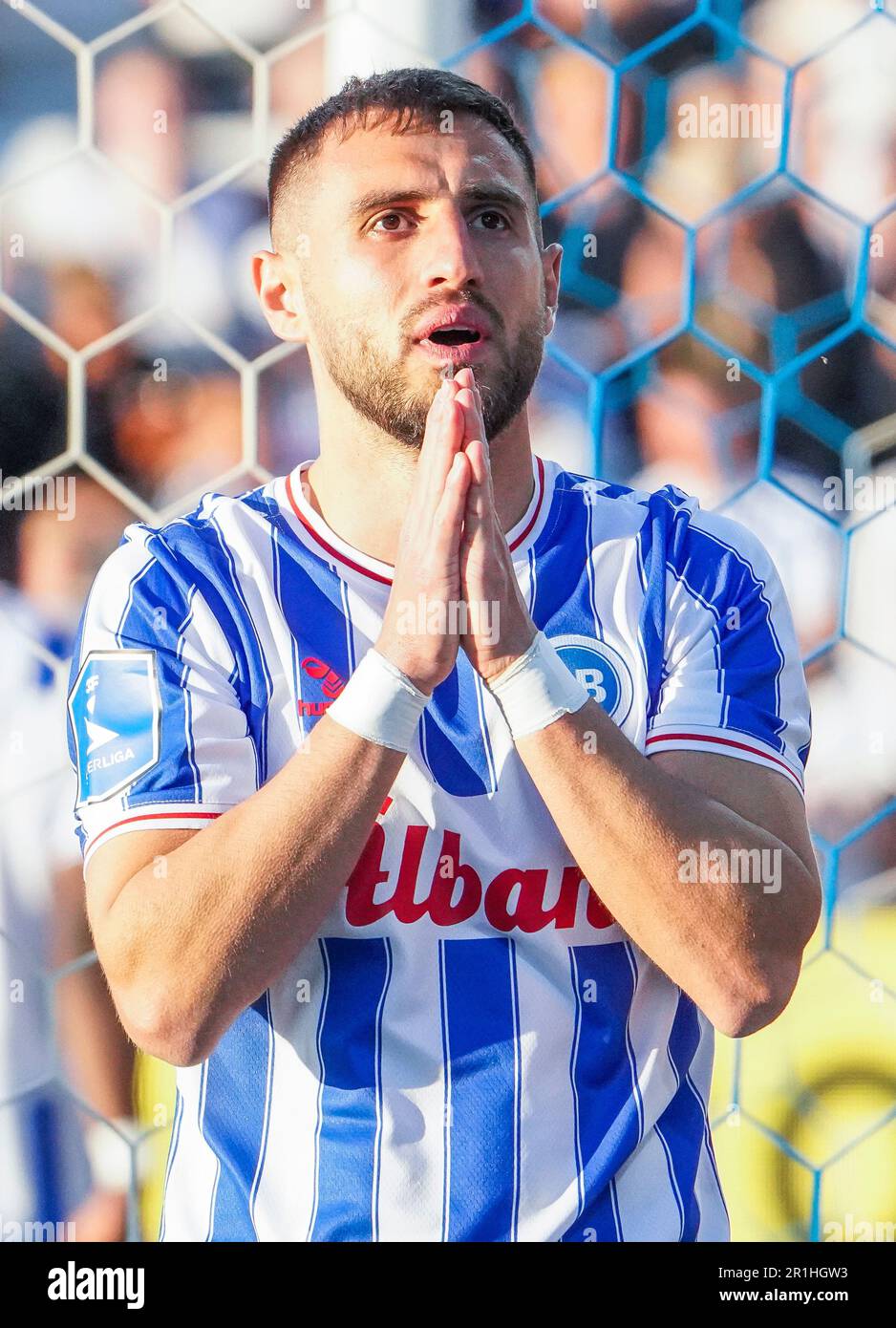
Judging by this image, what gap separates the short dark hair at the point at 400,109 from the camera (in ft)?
3.51

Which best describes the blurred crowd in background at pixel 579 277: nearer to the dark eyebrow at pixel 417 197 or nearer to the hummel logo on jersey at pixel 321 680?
the dark eyebrow at pixel 417 197

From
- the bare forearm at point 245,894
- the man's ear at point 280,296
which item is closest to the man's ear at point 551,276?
the man's ear at point 280,296

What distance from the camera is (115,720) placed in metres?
0.93

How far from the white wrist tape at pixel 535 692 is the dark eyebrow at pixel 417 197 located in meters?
0.40

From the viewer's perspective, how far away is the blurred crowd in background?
4.24 feet

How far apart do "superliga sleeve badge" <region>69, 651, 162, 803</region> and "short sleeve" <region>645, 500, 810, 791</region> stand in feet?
1.21

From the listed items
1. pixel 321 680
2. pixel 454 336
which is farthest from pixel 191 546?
pixel 454 336

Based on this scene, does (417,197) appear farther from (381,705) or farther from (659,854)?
(659,854)

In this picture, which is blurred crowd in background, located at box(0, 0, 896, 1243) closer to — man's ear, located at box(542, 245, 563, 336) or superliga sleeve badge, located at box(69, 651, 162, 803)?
man's ear, located at box(542, 245, 563, 336)

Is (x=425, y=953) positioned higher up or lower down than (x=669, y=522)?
lower down

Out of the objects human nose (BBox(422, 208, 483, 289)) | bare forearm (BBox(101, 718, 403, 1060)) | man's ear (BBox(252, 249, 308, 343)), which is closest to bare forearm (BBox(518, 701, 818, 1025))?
bare forearm (BBox(101, 718, 403, 1060))

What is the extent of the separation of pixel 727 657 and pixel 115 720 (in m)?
0.46

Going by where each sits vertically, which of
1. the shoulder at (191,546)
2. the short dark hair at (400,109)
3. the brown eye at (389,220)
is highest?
the short dark hair at (400,109)
